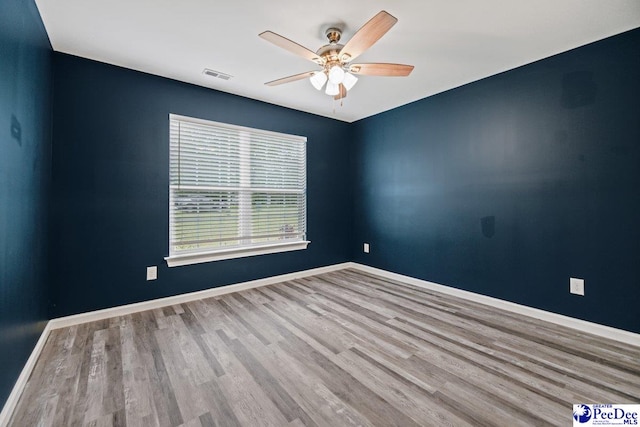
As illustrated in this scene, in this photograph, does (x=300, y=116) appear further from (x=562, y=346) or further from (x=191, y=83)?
(x=562, y=346)

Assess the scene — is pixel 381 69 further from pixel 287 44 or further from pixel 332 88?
→ pixel 287 44

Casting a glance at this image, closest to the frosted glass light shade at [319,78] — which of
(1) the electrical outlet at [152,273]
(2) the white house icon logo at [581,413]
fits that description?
(1) the electrical outlet at [152,273]

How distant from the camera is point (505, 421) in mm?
1409

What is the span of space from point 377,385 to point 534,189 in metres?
2.45

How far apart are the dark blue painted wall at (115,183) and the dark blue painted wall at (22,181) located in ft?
0.62

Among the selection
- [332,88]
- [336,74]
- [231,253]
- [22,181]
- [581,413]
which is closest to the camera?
[581,413]

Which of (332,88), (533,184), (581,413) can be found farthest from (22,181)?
(533,184)

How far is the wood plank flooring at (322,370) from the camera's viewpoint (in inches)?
57.9

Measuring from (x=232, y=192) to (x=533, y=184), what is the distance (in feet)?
11.0

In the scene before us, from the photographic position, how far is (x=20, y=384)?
5.36ft

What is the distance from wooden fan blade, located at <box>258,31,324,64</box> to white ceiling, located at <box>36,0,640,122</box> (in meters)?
0.25

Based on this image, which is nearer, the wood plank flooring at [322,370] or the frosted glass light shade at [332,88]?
the wood plank flooring at [322,370]

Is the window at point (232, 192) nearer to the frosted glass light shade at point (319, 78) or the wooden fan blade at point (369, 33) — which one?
the frosted glass light shade at point (319, 78)

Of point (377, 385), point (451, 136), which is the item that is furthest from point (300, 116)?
point (377, 385)
